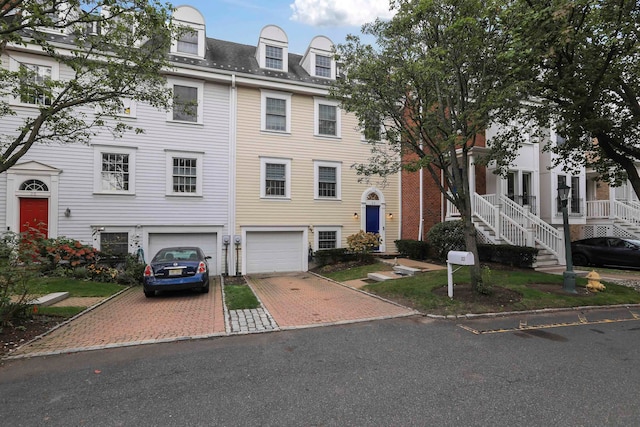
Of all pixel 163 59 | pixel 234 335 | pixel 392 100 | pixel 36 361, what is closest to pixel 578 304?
pixel 392 100

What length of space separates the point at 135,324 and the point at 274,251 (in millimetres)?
8758

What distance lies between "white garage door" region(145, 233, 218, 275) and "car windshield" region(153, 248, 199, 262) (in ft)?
11.0

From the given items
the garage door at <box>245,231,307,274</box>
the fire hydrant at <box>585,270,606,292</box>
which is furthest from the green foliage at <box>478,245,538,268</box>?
the garage door at <box>245,231,307,274</box>

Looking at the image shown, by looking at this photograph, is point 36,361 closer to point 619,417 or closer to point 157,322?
point 157,322

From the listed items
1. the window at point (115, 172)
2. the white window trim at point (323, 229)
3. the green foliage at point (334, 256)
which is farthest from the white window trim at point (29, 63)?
the green foliage at point (334, 256)

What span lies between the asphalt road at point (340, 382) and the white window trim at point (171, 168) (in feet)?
30.9

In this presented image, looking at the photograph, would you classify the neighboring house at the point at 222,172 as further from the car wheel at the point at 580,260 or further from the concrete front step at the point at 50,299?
the car wheel at the point at 580,260

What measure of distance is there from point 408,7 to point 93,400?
9.83 metres

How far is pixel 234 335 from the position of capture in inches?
238

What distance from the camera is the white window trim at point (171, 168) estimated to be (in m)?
13.7

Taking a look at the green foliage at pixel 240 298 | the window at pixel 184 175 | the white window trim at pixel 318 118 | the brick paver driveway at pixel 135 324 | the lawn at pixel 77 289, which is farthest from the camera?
the white window trim at pixel 318 118

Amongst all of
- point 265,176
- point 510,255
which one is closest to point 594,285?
point 510,255

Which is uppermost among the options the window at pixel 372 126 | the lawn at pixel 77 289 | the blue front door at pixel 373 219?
the window at pixel 372 126

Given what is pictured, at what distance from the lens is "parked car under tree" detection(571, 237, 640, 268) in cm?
1403
